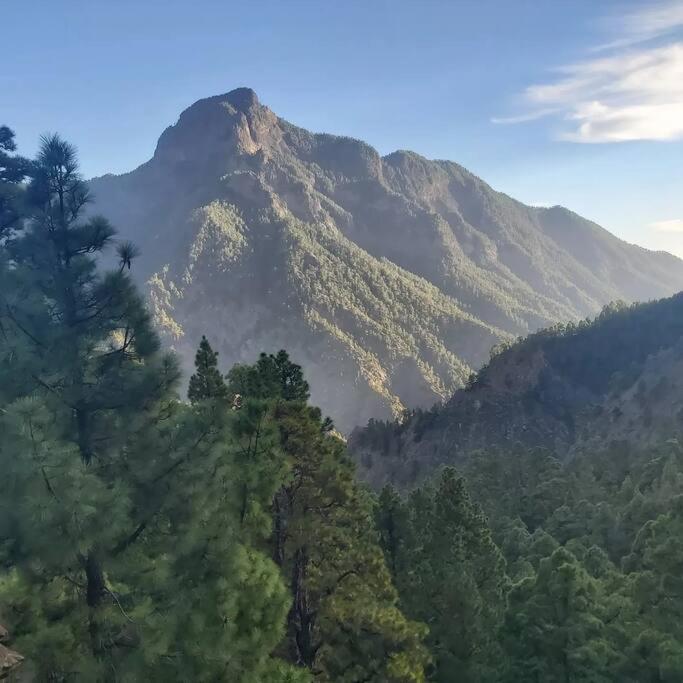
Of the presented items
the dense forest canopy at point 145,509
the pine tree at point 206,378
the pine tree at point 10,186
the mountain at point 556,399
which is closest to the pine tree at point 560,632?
the dense forest canopy at point 145,509

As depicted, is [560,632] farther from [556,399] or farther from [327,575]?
[556,399]

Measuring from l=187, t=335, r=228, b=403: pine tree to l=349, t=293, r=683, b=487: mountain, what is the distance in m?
67.2

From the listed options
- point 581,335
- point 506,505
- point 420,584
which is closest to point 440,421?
point 581,335

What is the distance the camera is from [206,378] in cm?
2273

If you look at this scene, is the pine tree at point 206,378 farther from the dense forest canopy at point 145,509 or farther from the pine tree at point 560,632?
the pine tree at point 560,632

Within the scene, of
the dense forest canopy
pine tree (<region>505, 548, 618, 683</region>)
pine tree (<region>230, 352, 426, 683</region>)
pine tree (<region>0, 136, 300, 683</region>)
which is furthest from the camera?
pine tree (<region>505, 548, 618, 683</region>)

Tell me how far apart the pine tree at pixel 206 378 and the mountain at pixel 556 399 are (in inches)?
2645

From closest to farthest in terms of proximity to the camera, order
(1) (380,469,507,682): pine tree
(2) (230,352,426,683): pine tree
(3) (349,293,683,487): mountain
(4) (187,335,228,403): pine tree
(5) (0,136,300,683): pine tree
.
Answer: (5) (0,136,300,683): pine tree → (2) (230,352,426,683): pine tree → (4) (187,335,228,403): pine tree → (1) (380,469,507,682): pine tree → (3) (349,293,683,487): mountain

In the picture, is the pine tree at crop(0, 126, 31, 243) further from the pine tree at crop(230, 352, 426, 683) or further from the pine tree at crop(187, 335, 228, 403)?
the pine tree at crop(187, 335, 228, 403)

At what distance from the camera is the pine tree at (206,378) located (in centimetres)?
2186

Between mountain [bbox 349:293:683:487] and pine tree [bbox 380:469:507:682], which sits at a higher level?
mountain [bbox 349:293:683:487]

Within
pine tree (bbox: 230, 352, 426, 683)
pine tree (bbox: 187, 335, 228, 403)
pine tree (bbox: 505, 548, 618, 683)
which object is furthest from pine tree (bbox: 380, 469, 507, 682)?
pine tree (bbox: 187, 335, 228, 403)

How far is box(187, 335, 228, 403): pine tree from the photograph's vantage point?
2186 centimetres

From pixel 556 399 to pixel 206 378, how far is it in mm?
110772
